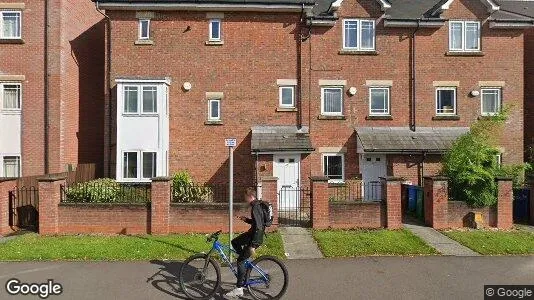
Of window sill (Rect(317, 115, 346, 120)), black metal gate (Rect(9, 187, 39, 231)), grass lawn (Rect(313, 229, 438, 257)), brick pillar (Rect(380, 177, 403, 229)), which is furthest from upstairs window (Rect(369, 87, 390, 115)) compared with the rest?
black metal gate (Rect(9, 187, 39, 231))

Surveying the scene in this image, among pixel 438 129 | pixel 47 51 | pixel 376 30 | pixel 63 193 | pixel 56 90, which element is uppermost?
pixel 376 30

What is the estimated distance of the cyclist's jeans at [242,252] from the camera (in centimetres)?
706

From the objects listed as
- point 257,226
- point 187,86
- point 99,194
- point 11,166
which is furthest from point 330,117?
point 11,166

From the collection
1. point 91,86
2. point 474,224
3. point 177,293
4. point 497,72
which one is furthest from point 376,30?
point 177,293

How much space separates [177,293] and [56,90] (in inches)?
508

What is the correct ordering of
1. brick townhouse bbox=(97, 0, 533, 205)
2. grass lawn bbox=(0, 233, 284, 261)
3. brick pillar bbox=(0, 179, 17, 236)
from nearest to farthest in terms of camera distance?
1. grass lawn bbox=(0, 233, 284, 261)
2. brick pillar bbox=(0, 179, 17, 236)
3. brick townhouse bbox=(97, 0, 533, 205)

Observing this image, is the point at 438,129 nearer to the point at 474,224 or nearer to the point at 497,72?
the point at 497,72

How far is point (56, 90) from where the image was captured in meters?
17.1

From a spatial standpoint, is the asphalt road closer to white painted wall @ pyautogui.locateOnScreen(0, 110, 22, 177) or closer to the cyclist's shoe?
the cyclist's shoe

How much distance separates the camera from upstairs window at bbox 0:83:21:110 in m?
17.2

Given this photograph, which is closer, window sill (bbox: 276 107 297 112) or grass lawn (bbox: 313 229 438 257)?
grass lawn (bbox: 313 229 438 257)

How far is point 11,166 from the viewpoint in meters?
17.3

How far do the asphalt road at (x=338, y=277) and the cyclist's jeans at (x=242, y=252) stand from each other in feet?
2.44

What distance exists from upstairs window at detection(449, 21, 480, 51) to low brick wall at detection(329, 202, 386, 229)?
394 inches
